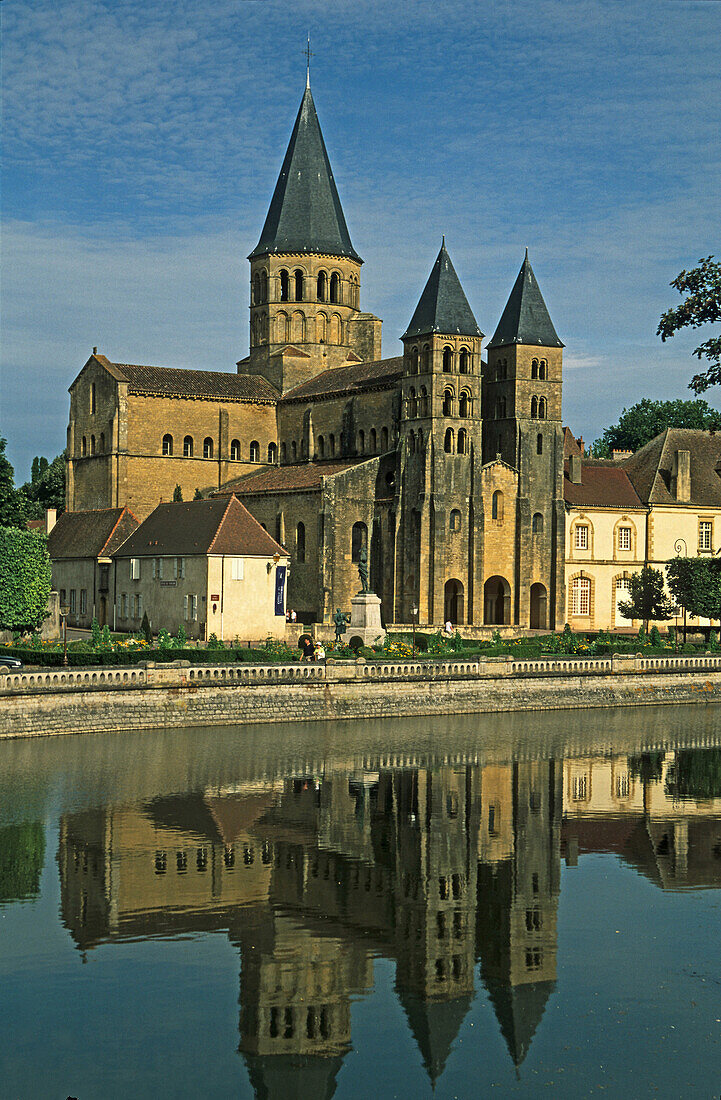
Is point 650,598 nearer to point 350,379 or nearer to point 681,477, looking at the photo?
point 681,477

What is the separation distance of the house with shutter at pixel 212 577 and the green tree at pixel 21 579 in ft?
21.0

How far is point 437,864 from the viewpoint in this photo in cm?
3019

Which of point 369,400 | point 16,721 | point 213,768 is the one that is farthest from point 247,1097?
point 369,400

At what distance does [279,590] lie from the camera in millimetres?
68750

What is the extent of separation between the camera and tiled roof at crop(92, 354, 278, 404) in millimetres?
84750

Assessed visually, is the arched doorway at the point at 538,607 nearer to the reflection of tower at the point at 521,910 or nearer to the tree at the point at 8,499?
the tree at the point at 8,499

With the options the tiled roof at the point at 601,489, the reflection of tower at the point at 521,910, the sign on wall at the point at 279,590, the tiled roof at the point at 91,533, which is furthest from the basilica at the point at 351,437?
the reflection of tower at the point at 521,910

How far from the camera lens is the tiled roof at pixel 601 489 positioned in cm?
8369

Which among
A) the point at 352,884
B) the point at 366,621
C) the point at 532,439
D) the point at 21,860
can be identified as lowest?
the point at 352,884

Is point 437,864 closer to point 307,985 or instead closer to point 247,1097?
point 307,985

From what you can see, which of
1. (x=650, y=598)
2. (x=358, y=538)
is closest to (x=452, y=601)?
(x=358, y=538)

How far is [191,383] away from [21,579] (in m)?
25.7

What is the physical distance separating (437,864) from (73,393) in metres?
64.5

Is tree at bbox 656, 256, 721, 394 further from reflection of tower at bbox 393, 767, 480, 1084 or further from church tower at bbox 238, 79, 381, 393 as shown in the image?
church tower at bbox 238, 79, 381, 393
